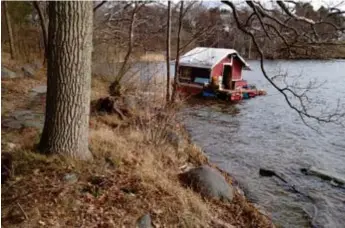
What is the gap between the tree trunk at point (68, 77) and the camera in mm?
4129

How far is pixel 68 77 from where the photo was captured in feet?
14.0

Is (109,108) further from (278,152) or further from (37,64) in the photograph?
(37,64)

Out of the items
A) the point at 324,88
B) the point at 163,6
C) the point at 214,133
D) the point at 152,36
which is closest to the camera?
the point at 214,133

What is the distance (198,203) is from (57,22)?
268 centimetres

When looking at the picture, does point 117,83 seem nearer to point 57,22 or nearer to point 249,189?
point 249,189

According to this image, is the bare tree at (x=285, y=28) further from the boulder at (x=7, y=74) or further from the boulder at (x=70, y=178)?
the boulder at (x=7, y=74)

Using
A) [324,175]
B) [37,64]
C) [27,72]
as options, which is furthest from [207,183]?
[37,64]

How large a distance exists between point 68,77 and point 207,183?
254 cm

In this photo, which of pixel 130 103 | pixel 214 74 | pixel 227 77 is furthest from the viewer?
pixel 227 77

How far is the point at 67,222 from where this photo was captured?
3568mm

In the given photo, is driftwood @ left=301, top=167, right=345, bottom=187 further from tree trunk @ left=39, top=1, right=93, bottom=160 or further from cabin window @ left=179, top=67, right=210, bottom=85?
cabin window @ left=179, top=67, right=210, bottom=85

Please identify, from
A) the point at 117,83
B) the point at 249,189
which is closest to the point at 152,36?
the point at 117,83

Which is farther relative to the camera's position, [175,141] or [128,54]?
[128,54]

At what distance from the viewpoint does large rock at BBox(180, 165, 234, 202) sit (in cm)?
545
